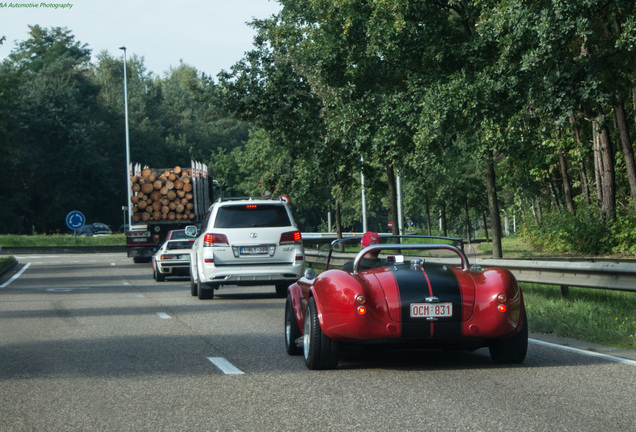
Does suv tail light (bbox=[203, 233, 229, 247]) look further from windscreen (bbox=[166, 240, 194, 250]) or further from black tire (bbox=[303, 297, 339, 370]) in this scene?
black tire (bbox=[303, 297, 339, 370])

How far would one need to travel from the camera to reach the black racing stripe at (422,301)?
8242 mm

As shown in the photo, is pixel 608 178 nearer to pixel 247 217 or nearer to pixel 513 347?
pixel 247 217

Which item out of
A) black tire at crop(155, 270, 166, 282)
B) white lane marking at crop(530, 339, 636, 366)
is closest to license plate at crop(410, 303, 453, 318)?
white lane marking at crop(530, 339, 636, 366)

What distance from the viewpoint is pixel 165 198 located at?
38.6m

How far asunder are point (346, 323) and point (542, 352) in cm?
257

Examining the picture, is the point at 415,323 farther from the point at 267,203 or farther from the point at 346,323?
the point at 267,203

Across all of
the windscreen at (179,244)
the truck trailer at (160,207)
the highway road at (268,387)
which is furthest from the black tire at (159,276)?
the highway road at (268,387)

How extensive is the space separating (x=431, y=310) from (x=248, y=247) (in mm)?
10164

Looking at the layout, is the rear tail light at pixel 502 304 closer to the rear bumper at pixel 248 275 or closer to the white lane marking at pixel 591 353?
the white lane marking at pixel 591 353

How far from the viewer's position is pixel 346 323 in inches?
327

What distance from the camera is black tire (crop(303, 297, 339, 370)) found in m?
8.61

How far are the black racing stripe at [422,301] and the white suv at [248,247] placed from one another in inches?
387

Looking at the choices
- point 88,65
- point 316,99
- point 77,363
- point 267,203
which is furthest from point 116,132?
point 77,363

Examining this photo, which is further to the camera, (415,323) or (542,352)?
(542,352)
